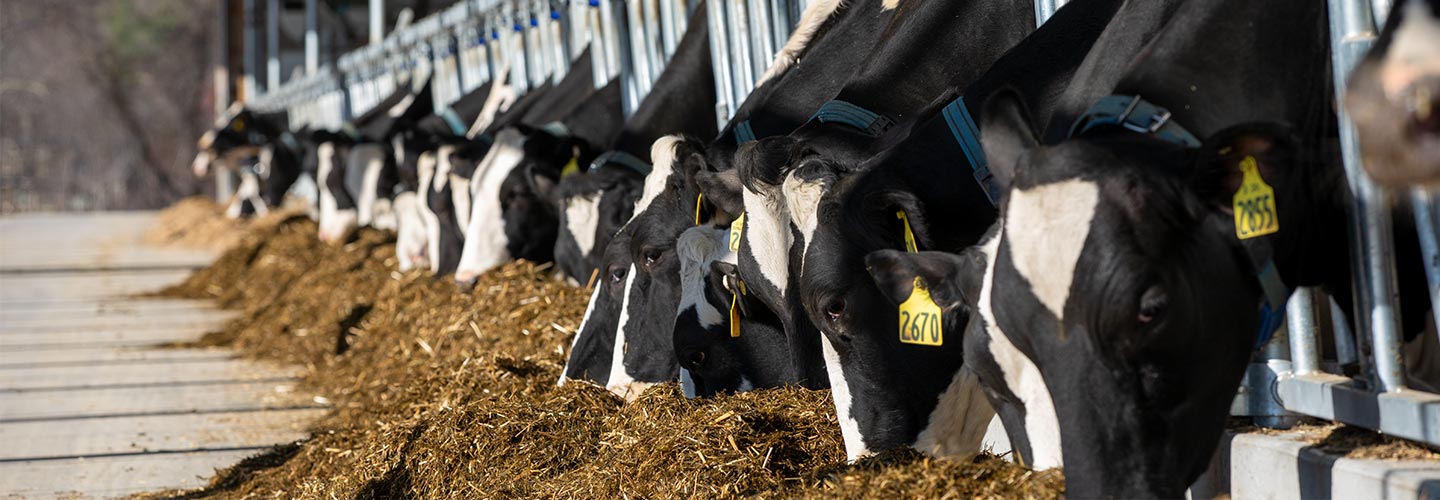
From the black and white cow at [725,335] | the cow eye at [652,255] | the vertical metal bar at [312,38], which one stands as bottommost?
the black and white cow at [725,335]

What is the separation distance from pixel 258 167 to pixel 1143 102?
19977mm

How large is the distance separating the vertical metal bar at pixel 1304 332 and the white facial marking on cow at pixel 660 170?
7.32ft

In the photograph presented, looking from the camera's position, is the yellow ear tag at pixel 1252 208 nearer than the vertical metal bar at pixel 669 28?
Yes

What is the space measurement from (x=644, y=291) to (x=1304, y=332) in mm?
2145

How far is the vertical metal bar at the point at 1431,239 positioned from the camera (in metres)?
2.79

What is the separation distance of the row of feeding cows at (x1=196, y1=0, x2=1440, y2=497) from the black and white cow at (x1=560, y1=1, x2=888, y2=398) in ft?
0.04

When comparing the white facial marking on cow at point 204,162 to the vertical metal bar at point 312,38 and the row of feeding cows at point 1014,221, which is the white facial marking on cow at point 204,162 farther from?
the row of feeding cows at point 1014,221

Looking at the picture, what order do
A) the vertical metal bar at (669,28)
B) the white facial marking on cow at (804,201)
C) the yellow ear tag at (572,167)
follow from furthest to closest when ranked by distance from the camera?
the vertical metal bar at (669,28) < the yellow ear tag at (572,167) < the white facial marking on cow at (804,201)

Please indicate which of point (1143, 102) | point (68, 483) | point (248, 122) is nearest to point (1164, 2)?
point (1143, 102)

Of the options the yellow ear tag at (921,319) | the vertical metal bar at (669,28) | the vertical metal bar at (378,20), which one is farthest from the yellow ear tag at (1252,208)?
the vertical metal bar at (378,20)

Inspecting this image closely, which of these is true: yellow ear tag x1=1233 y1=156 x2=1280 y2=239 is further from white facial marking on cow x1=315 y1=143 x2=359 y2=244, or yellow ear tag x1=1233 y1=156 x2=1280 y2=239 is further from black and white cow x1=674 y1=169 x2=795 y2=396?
white facial marking on cow x1=315 y1=143 x2=359 y2=244

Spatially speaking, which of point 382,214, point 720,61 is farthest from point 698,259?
point 382,214

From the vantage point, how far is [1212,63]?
2.88 metres

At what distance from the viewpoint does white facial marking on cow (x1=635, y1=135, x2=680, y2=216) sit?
4969 mm
